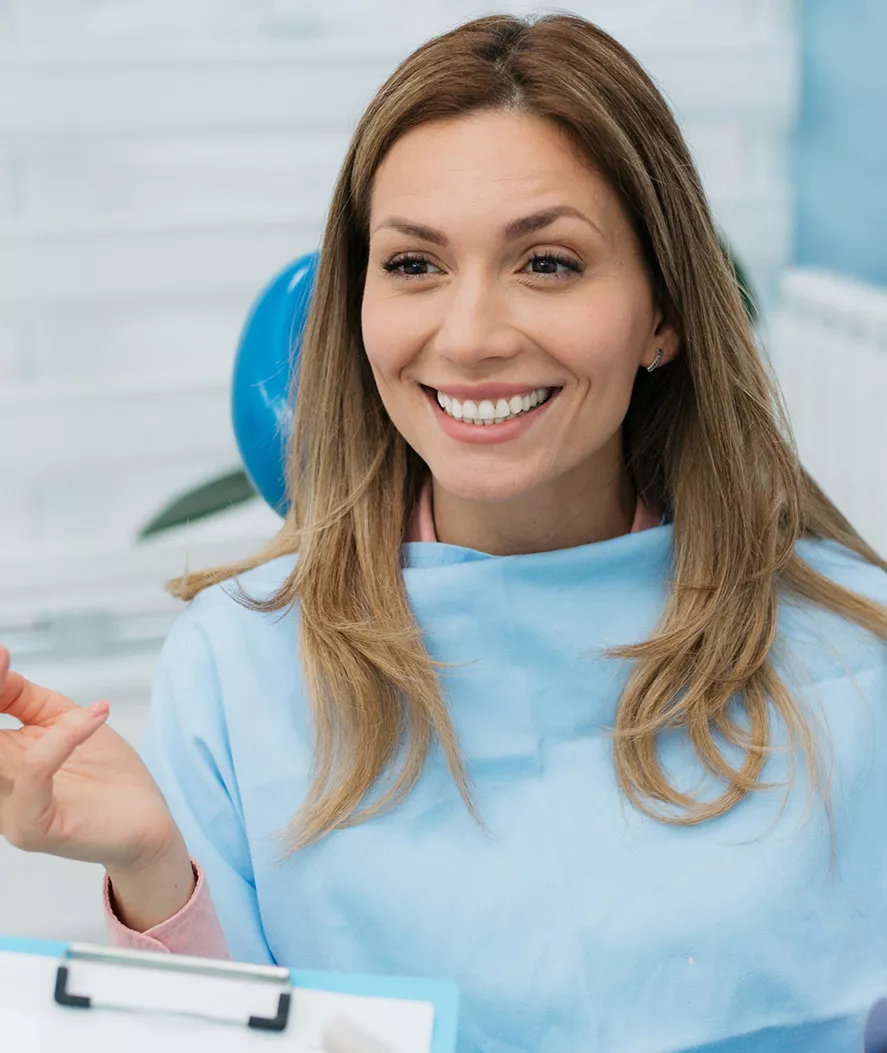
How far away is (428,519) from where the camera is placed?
4.41 feet

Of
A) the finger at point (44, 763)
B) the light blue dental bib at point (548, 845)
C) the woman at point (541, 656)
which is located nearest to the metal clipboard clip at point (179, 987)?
the finger at point (44, 763)

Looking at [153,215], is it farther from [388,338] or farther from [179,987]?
[179,987]

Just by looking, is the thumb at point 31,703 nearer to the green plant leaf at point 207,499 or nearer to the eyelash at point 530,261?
the eyelash at point 530,261

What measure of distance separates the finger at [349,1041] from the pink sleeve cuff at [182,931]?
0.24m

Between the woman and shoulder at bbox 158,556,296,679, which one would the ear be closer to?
the woman

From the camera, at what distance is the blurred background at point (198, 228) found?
2.38m

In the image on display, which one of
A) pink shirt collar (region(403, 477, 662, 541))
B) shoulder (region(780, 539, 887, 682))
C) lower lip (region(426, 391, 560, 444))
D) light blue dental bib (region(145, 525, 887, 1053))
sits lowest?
light blue dental bib (region(145, 525, 887, 1053))

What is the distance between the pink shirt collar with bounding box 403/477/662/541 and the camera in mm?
1337

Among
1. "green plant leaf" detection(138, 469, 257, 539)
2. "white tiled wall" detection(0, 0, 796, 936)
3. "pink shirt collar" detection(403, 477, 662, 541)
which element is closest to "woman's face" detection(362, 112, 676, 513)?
"pink shirt collar" detection(403, 477, 662, 541)

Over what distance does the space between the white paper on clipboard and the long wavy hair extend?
390 millimetres

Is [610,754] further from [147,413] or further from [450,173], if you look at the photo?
[147,413]

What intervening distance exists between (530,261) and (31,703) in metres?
0.54

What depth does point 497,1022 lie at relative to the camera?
112 cm

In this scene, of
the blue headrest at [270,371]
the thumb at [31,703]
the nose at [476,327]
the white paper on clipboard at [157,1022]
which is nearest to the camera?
the white paper on clipboard at [157,1022]
